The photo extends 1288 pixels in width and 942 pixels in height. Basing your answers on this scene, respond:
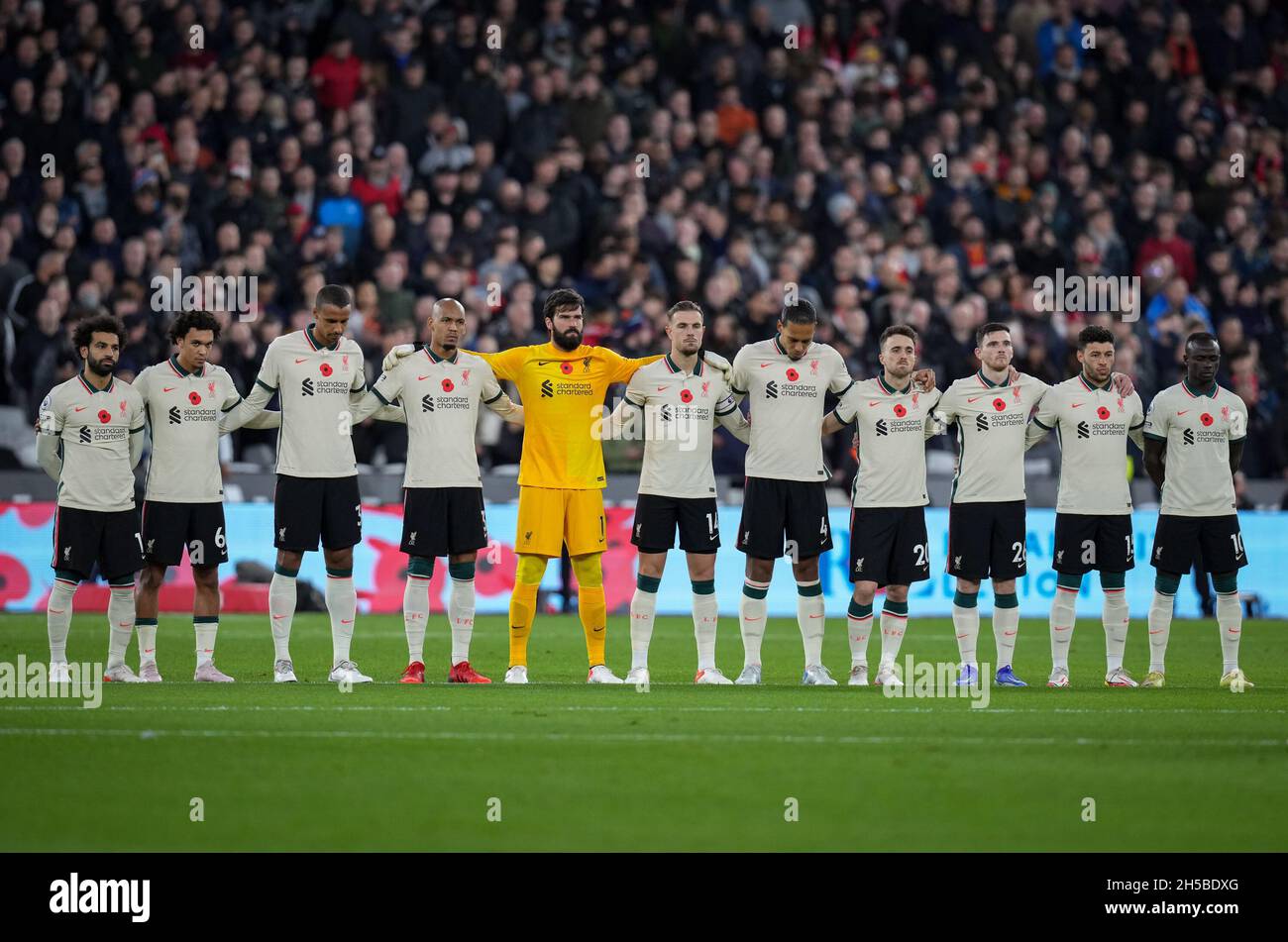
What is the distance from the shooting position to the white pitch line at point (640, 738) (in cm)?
960

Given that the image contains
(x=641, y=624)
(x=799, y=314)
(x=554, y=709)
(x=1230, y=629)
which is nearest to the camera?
(x=554, y=709)

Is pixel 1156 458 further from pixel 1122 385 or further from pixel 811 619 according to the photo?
pixel 811 619

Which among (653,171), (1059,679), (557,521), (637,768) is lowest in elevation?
(637,768)

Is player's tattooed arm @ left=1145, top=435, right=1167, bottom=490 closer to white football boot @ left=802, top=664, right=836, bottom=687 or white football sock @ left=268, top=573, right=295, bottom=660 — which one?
white football boot @ left=802, top=664, right=836, bottom=687

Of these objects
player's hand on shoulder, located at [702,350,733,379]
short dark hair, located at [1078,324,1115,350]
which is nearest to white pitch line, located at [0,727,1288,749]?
player's hand on shoulder, located at [702,350,733,379]

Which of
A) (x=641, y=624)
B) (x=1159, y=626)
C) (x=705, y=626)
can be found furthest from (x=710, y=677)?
(x=1159, y=626)

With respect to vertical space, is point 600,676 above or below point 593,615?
below

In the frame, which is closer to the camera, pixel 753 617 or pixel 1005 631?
pixel 753 617

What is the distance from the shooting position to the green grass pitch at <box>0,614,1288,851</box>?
7.42 metres

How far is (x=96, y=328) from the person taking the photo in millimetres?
12523

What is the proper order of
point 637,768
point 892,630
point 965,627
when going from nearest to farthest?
point 637,768, point 892,630, point 965,627

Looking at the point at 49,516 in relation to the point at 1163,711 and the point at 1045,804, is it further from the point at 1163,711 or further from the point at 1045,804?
the point at 1045,804

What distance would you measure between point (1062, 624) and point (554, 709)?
163 inches
